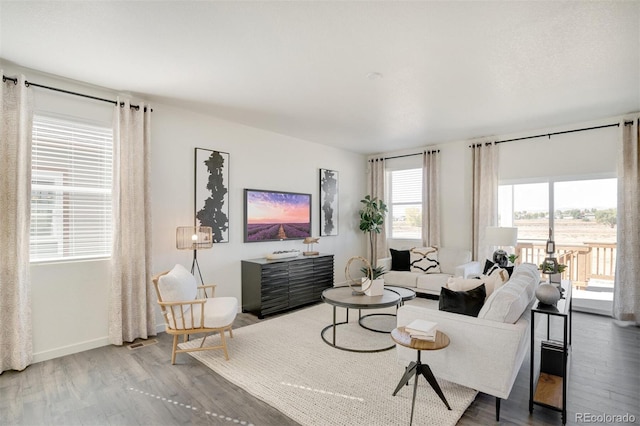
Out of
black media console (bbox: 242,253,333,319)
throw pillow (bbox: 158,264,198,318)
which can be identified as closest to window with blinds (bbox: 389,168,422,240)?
black media console (bbox: 242,253,333,319)

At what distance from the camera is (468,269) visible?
5.28m

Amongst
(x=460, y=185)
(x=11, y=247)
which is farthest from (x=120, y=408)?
(x=460, y=185)

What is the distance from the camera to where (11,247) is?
2.99 m

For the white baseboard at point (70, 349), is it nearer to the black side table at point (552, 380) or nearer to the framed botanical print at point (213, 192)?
the framed botanical print at point (213, 192)

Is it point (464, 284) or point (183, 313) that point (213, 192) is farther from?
point (464, 284)

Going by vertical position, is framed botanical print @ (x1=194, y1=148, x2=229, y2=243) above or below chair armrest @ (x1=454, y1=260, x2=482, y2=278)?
above

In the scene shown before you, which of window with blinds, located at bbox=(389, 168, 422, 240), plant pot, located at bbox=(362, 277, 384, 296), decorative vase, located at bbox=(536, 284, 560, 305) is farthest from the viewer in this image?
window with blinds, located at bbox=(389, 168, 422, 240)

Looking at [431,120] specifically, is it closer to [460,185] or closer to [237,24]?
[460,185]

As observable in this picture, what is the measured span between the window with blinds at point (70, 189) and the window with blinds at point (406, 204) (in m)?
5.21

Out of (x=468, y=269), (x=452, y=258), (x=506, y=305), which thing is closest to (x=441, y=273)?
(x=452, y=258)

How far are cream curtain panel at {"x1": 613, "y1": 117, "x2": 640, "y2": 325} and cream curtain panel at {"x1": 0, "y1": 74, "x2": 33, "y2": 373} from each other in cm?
701

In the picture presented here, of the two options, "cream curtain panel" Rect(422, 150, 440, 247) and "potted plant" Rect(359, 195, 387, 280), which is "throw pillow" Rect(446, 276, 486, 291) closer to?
"cream curtain panel" Rect(422, 150, 440, 247)

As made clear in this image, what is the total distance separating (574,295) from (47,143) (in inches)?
285

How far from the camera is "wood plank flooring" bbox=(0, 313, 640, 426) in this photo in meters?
2.29
